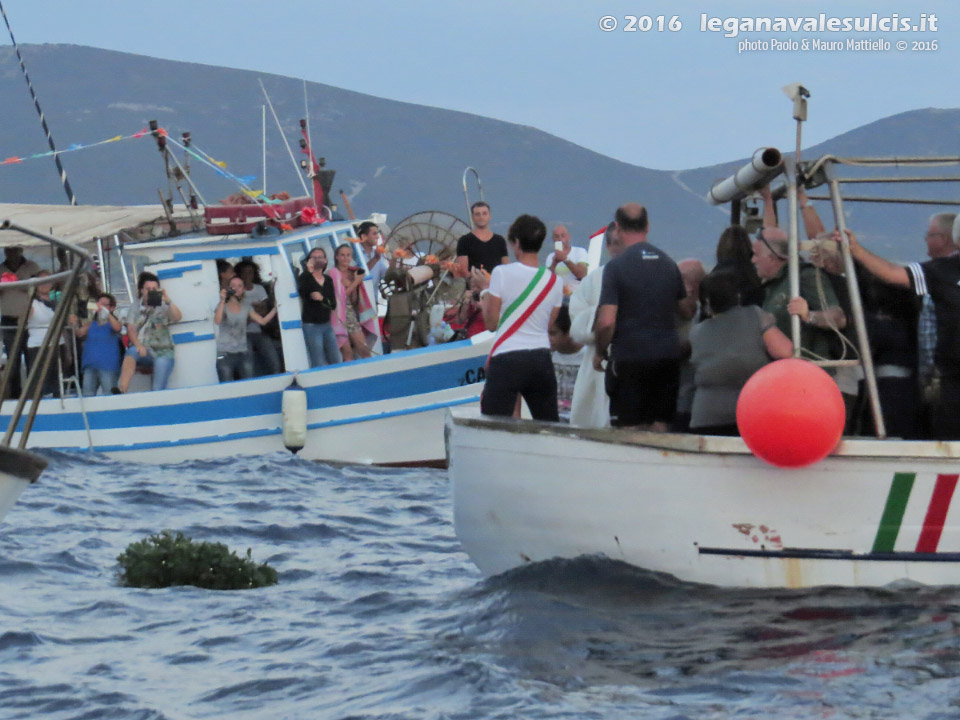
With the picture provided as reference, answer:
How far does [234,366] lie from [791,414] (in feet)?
36.4

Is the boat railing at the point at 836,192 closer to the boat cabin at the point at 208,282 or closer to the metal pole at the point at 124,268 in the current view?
the boat cabin at the point at 208,282

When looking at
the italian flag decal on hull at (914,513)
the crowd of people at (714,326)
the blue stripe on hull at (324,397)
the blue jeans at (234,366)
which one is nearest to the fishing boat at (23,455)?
the crowd of people at (714,326)

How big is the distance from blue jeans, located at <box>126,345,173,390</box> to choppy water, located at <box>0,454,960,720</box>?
6859 millimetres

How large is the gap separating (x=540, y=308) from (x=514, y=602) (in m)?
1.54

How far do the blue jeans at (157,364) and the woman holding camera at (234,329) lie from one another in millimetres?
559

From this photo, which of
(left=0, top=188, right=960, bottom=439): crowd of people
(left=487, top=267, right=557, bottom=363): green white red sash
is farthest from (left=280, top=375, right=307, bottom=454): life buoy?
(left=487, top=267, right=557, bottom=363): green white red sash

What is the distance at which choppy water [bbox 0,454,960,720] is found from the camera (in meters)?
6.07

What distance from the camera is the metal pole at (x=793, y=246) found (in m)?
7.29

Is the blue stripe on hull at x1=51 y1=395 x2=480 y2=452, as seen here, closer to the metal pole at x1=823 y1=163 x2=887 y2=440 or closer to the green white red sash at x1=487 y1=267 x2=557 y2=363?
the green white red sash at x1=487 y1=267 x2=557 y2=363

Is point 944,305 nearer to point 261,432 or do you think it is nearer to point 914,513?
point 914,513

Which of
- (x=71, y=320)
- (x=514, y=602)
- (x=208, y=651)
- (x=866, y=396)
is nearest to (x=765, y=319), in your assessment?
(x=866, y=396)

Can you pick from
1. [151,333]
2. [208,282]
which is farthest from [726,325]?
[151,333]

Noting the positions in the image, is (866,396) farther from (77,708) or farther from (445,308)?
(445,308)

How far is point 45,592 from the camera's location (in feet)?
29.2
